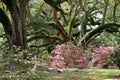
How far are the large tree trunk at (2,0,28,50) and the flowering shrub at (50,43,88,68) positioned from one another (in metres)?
2.46

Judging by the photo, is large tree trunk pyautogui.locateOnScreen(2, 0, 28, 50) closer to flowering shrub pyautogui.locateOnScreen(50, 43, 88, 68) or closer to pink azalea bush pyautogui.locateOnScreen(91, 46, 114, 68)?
flowering shrub pyautogui.locateOnScreen(50, 43, 88, 68)

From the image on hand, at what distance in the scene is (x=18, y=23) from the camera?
12.6m

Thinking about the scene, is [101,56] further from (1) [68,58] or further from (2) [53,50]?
(2) [53,50]

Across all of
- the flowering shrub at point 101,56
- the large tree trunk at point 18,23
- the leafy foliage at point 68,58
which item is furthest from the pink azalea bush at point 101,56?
the large tree trunk at point 18,23

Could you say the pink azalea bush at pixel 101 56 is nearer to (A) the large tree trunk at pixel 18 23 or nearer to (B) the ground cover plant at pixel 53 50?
(B) the ground cover plant at pixel 53 50

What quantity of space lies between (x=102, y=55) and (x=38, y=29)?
26.2 feet

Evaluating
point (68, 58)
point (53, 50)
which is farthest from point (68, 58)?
point (53, 50)

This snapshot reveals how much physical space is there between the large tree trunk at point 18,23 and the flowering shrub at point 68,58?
2.46 meters

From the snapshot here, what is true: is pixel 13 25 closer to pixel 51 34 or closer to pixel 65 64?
pixel 65 64

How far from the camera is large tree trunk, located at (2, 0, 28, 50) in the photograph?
40.9 ft

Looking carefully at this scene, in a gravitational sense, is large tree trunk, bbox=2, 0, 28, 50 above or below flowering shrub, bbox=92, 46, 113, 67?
above

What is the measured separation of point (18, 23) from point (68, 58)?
3.57 metres

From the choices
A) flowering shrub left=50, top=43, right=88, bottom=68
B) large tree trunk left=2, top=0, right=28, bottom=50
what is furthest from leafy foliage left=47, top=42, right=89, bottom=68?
large tree trunk left=2, top=0, right=28, bottom=50

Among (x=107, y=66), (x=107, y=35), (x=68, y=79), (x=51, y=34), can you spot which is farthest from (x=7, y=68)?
(x=107, y=35)
